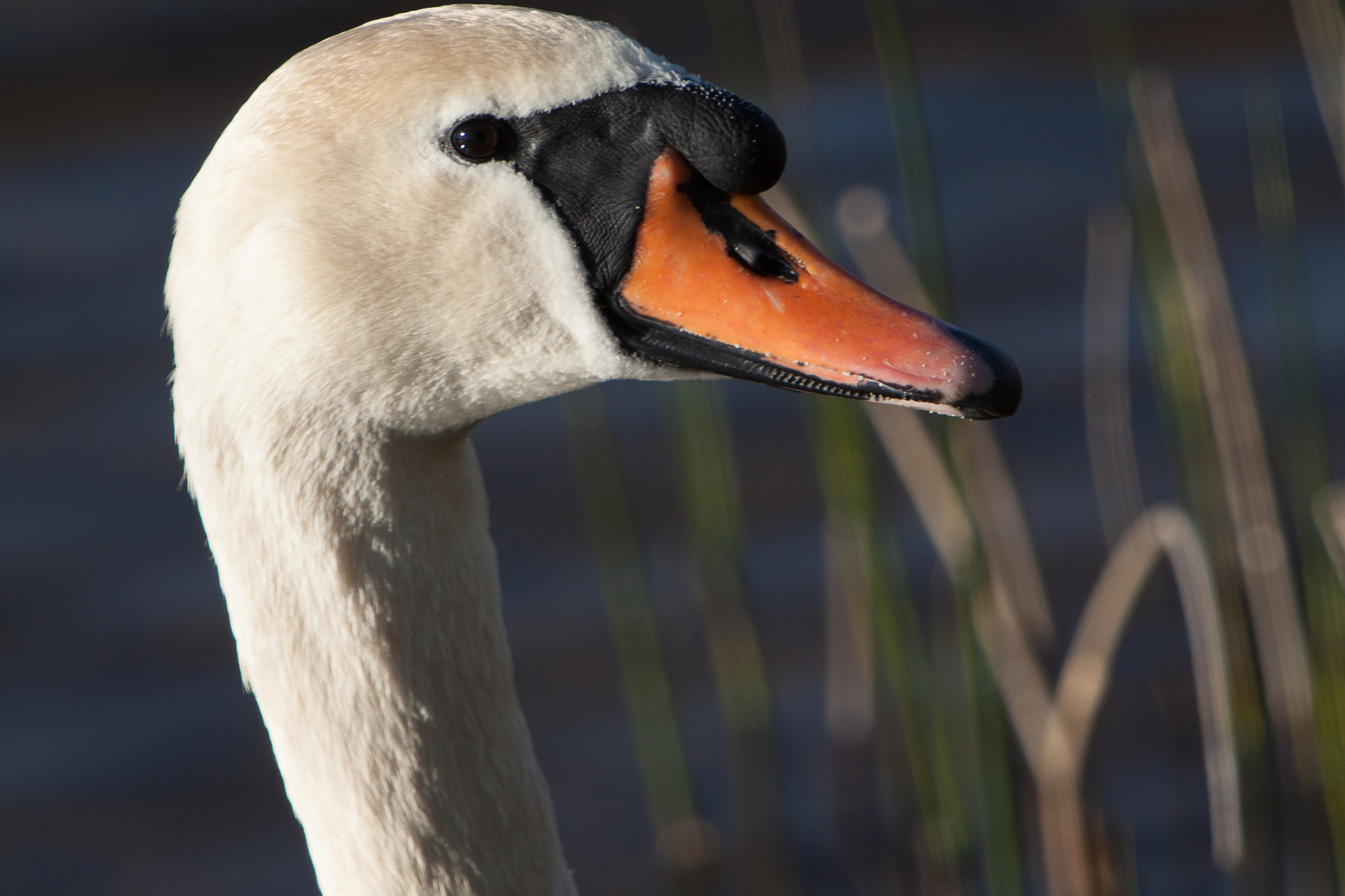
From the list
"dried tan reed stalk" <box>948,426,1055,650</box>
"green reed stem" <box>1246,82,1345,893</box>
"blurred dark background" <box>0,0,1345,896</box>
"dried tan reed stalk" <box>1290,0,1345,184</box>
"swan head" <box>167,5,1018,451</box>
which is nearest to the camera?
"swan head" <box>167,5,1018,451</box>

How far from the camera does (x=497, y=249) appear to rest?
5.42 feet

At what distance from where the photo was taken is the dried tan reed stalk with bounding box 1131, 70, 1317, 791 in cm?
303

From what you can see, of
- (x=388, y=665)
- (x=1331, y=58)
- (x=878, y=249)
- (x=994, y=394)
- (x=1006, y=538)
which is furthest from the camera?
(x=1006, y=538)

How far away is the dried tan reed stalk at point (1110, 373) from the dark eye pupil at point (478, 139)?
102 inches

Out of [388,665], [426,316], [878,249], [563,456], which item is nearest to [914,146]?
[878,249]

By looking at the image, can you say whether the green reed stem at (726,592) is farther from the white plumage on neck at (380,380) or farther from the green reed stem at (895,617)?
the white plumage on neck at (380,380)

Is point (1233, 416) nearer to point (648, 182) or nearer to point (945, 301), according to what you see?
point (945, 301)

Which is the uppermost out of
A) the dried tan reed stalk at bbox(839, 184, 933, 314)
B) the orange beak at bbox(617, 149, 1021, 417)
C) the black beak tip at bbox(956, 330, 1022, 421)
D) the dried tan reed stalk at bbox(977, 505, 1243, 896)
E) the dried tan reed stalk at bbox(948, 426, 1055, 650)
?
the dried tan reed stalk at bbox(839, 184, 933, 314)

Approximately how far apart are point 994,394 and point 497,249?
1.80 feet

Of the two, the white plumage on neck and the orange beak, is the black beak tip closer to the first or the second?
the orange beak

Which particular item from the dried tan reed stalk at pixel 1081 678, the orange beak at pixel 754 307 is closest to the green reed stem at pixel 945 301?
the dried tan reed stalk at pixel 1081 678

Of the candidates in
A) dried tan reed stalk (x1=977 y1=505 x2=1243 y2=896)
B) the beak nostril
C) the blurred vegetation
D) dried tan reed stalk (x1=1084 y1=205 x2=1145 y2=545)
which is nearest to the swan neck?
the beak nostril

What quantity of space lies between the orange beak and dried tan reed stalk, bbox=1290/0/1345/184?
5.08 feet

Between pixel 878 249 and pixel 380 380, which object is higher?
pixel 878 249
